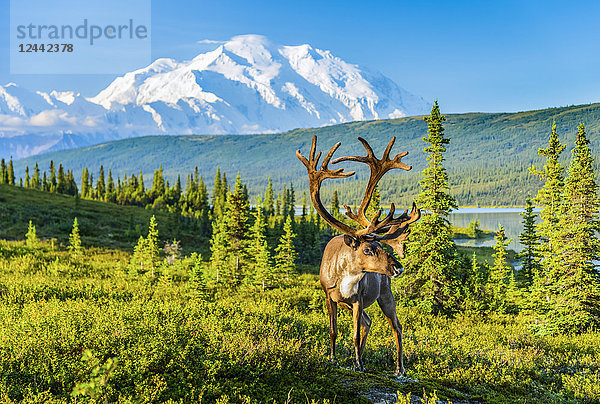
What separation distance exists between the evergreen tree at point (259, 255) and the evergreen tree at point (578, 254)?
A: 50.0ft

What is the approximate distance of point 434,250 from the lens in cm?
2031

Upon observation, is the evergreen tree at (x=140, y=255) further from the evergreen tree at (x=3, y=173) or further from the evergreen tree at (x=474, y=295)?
the evergreen tree at (x=3, y=173)

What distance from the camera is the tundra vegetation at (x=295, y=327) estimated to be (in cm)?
562

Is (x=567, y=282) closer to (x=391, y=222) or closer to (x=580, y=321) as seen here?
(x=580, y=321)

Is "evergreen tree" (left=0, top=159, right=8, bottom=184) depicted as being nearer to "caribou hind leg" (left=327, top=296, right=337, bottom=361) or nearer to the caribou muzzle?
"caribou hind leg" (left=327, top=296, right=337, bottom=361)

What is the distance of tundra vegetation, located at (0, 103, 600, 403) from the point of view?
562 cm

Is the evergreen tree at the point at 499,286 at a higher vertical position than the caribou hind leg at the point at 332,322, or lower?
lower

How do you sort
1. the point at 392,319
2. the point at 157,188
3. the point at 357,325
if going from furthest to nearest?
the point at 157,188 → the point at 392,319 → the point at 357,325

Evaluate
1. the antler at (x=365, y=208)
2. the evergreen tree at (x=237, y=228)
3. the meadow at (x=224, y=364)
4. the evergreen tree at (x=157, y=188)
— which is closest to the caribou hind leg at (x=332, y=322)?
the meadow at (x=224, y=364)

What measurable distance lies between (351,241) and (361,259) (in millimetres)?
380

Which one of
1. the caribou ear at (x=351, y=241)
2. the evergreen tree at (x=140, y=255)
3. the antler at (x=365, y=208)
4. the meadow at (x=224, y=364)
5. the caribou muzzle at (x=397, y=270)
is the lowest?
the evergreen tree at (x=140, y=255)

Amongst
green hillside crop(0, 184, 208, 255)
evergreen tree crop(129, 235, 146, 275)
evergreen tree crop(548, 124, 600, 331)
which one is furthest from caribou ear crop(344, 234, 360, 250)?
green hillside crop(0, 184, 208, 255)

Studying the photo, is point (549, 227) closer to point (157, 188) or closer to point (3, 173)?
point (157, 188)

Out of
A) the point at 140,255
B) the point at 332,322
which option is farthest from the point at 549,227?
the point at 140,255
